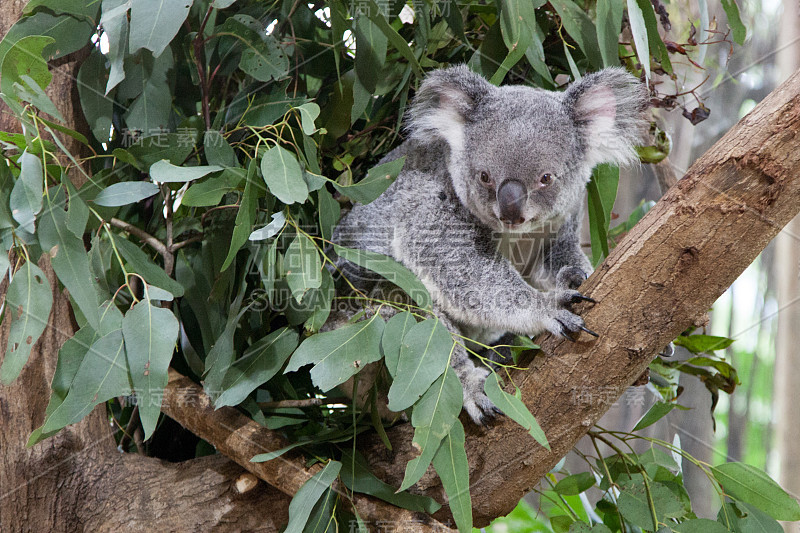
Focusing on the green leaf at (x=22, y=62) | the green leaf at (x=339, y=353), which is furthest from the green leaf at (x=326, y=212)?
the green leaf at (x=22, y=62)

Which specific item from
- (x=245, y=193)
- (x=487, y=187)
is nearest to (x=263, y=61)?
(x=245, y=193)

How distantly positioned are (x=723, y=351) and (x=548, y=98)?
1424 millimetres

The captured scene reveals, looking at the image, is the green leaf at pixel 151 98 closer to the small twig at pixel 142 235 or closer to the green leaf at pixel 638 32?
the small twig at pixel 142 235

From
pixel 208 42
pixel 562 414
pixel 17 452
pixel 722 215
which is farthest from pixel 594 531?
pixel 208 42

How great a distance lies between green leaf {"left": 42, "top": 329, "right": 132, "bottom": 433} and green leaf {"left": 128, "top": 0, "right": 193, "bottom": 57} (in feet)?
2.14

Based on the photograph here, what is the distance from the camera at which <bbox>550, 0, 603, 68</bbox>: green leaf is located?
177 cm

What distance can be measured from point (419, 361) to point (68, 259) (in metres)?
0.82

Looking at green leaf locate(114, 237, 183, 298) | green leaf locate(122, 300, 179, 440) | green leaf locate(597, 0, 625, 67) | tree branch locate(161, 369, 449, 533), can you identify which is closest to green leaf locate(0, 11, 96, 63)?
green leaf locate(114, 237, 183, 298)

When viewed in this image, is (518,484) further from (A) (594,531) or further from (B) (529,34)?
(B) (529,34)

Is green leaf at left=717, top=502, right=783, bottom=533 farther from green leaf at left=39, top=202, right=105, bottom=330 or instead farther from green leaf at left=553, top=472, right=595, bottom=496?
green leaf at left=39, top=202, right=105, bottom=330

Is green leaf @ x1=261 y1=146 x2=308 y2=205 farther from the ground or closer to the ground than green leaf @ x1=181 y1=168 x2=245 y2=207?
farther from the ground

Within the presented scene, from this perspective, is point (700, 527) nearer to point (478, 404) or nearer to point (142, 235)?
point (478, 404)

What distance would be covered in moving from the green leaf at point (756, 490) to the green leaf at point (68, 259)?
5.60 ft

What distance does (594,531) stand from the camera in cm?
169
